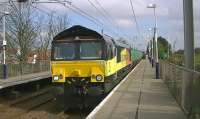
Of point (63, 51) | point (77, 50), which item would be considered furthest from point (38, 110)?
point (77, 50)

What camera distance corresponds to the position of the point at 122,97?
56.4 feet

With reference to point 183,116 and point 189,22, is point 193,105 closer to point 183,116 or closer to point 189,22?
point 183,116

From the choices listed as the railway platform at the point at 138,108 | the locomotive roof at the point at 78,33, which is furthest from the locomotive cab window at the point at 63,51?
the railway platform at the point at 138,108

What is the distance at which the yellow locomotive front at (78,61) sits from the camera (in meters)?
17.3

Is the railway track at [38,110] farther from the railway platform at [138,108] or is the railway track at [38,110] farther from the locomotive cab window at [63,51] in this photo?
the railway platform at [138,108]

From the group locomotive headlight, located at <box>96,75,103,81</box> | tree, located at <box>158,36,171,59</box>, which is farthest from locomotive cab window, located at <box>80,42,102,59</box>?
tree, located at <box>158,36,171,59</box>

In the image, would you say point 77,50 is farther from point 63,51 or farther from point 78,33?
point 78,33

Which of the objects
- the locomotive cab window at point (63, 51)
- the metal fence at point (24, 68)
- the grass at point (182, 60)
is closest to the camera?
the grass at point (182, 60)

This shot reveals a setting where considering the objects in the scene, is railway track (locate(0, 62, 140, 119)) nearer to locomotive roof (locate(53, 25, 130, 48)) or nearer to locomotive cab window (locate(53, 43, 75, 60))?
locomotive cab window (locate(53, 43, 75, 60))

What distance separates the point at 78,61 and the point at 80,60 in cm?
10

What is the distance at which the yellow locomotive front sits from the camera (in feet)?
56.9

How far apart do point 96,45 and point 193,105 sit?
737 centimetres

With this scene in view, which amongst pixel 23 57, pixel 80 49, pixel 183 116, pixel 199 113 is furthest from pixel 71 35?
pixel 23 57

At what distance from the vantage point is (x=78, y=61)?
17719 millimetres
